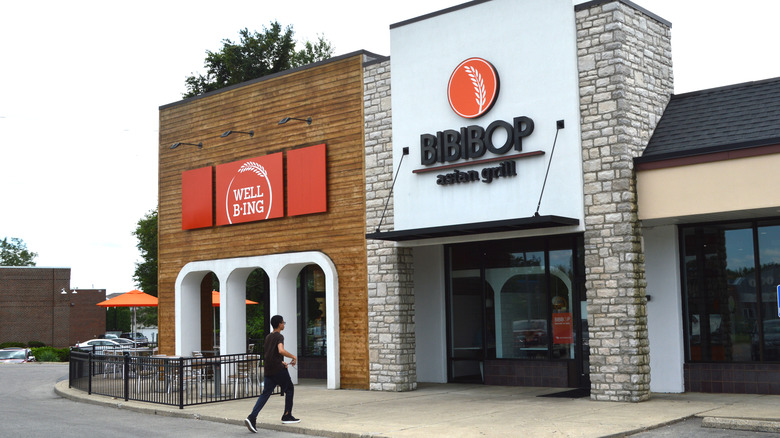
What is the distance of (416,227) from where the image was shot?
682 inches

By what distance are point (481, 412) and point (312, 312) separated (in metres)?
9.69

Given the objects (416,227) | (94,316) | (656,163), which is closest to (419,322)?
(416,227)

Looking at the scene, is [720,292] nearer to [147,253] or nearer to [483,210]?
[483,210]

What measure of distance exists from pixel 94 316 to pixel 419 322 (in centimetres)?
4887

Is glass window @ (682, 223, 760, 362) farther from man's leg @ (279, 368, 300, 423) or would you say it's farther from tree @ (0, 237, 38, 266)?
tree @ (0, 237, 38, 266)

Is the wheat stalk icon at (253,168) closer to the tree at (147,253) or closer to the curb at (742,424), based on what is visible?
the curb at (742,424)

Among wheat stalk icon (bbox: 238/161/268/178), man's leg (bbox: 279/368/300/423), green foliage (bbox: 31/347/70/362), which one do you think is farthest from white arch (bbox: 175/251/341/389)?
green foliage (bbox: 31/347/70/362)

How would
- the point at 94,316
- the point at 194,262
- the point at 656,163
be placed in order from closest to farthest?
the point at 656,163 < the point at 194,262 < the point at 94,316

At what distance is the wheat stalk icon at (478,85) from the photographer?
1634cm

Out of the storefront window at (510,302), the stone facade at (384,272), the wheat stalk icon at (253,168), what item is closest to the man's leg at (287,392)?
the stone facade at (384,272)

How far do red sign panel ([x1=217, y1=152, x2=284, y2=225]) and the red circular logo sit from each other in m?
5.17

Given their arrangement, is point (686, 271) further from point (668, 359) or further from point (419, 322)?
point (419, 322)

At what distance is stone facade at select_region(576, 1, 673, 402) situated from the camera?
1421cm

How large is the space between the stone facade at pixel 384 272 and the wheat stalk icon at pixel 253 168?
11.0 feet
